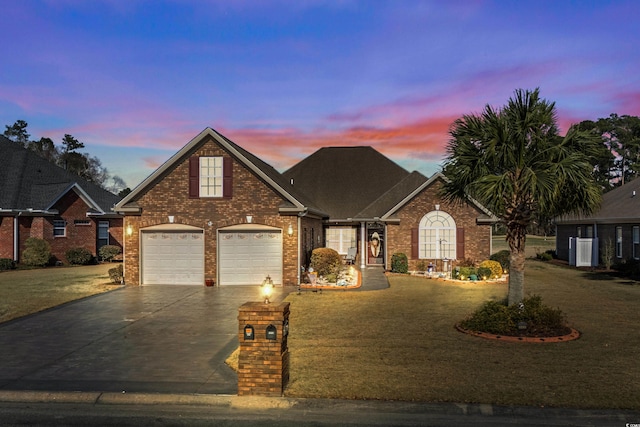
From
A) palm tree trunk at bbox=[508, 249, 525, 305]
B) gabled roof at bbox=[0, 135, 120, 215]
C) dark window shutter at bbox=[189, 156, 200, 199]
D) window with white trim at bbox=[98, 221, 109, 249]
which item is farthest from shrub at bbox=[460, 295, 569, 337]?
window with white trim at bbox=[98, 221, 109, 249]

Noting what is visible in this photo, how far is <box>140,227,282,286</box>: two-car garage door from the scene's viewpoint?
22.0 m

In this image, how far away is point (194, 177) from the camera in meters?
22.1

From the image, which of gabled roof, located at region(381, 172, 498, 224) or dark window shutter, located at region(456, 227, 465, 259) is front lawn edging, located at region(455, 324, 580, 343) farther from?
gabled roof, located at region(381, 172, 498, 224)

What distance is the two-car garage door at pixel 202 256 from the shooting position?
72.1 feet

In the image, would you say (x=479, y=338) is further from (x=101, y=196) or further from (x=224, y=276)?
(x=101, y=196)

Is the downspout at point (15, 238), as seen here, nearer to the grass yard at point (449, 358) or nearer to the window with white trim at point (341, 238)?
the window with white trim at point (341, 238)

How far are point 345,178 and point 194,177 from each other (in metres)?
14.1

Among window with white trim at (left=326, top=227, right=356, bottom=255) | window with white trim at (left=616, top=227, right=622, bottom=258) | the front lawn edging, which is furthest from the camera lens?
window with white trim at (left=326, top=227, right=356, bottom=255)

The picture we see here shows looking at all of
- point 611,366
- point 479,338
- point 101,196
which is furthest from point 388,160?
point 611,366

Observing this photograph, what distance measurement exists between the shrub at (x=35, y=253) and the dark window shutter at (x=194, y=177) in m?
14.1

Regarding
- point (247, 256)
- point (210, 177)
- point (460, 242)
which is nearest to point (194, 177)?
point (210, 177)

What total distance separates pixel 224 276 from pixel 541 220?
13.1 metres

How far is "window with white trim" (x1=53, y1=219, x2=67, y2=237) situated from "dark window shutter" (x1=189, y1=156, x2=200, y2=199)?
52.2 ft

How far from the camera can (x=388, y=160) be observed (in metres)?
35.6
